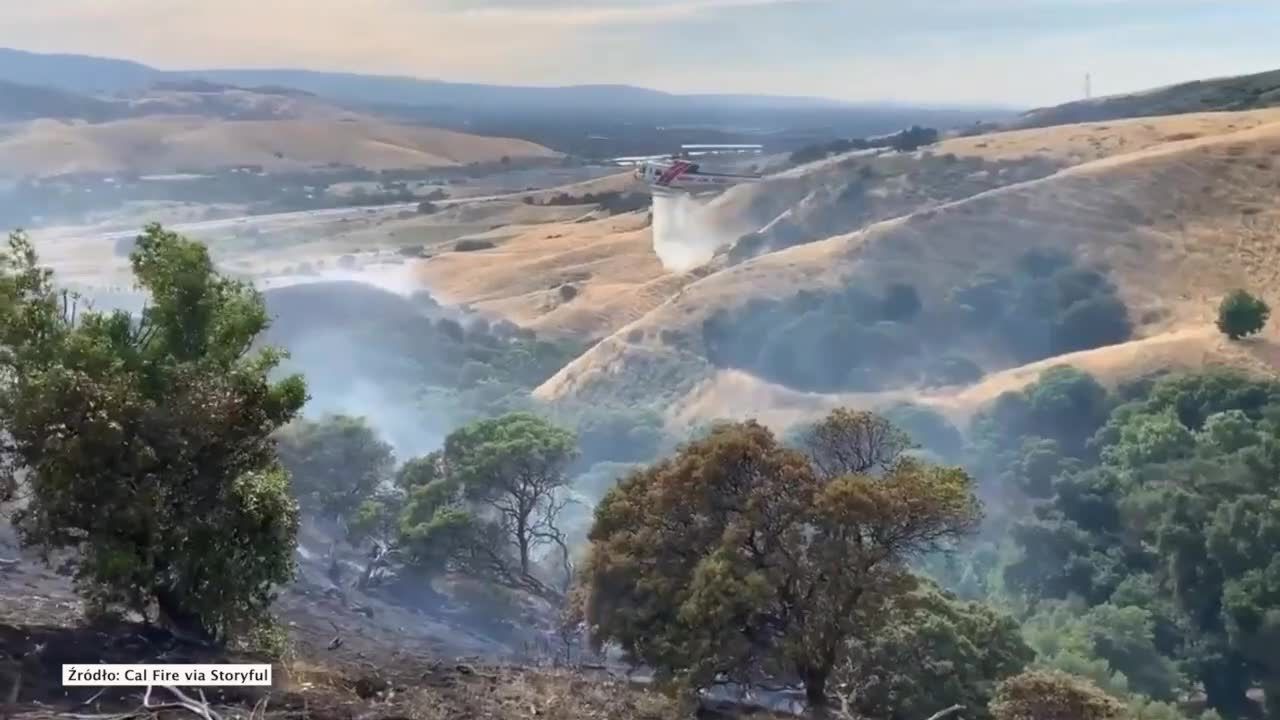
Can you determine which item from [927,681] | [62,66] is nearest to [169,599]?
[927,681]

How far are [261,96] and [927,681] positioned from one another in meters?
56.4

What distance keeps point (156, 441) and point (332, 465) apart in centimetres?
1765

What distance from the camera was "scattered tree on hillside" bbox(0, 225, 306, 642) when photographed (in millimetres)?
12688

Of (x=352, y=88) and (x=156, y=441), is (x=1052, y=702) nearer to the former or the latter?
(x=156, y=441)

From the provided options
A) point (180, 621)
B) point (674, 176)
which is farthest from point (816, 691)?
point (674, 176)

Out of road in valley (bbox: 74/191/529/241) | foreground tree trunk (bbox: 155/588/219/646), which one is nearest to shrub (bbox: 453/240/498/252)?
road in valley (bbox: 74/191/529/241)

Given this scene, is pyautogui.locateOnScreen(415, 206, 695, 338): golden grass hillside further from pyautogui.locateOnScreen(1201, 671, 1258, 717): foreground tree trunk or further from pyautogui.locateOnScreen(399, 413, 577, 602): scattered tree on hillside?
pyautogui.locateOnScreen(1201, 671, 1258, 717): foreground tree trunk

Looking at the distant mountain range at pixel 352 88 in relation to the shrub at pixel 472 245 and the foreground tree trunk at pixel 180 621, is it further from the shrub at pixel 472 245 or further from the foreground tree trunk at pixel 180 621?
the foreground tree trunk at pixel 180 621

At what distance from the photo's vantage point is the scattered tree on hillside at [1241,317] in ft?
155

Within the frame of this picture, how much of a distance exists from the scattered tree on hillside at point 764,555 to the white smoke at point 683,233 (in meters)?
49.7

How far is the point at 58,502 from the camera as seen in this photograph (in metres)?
12.8

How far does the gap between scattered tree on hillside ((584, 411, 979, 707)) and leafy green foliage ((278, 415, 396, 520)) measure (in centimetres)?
1505

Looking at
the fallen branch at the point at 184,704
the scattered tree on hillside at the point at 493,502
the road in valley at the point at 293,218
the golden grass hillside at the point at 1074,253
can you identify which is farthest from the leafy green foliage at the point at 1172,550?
the road in valley at the point at 293,218

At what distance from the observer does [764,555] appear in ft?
50.8
